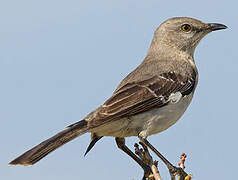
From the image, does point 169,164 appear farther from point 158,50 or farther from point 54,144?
point 158,50

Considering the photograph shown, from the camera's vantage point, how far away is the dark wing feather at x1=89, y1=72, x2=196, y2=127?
7.48 meters

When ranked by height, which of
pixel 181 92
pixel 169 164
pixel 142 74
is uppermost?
pixel 142 74

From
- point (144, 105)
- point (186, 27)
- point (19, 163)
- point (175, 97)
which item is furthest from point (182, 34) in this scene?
point (19, 163)

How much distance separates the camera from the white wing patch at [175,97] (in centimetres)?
796

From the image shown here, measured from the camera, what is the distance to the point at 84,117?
7910 millimetres

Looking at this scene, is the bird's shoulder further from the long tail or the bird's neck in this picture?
the bird's neck

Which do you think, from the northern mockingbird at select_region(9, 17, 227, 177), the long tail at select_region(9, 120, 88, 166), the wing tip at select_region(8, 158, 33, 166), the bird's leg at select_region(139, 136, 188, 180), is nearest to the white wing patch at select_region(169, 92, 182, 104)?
the northern mockingbird at select_region(9, 17, 227, 177)

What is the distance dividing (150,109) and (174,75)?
1.05 metres

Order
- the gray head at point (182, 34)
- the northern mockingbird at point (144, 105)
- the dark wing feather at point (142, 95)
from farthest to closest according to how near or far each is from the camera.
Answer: the gray head at point (182, 34), the dark wing feather at point (142, 95), the northern mockingbird at point (144, 105)

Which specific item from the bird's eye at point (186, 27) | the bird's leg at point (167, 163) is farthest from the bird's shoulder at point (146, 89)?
the bird's eye at point (186, 27)

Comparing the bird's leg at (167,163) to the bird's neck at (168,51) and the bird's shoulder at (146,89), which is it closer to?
the bird's shoulder at (146,89)

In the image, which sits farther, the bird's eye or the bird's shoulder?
the bird's eye

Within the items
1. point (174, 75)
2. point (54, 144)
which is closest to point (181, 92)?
point (174, 75)

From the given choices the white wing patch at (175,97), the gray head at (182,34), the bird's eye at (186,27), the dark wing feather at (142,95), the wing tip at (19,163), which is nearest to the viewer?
the wing tip at (19,163)
